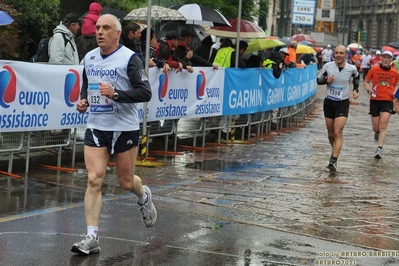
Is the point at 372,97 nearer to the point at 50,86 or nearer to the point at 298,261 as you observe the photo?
the point at 50,86

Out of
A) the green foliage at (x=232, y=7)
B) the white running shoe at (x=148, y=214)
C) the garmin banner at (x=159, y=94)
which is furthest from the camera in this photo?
the green foliage at (x=232, y=7)

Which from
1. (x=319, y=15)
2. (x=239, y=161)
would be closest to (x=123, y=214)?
(x=239, y=161)

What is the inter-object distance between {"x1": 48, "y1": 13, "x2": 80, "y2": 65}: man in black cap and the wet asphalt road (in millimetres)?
1480

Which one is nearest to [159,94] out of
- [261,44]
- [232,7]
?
[261,44]

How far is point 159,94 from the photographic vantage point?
13711 mm

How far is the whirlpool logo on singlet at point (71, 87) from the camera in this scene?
11545 mm

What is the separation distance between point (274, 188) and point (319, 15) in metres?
44.8

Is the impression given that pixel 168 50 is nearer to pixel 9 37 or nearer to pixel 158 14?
pixel 158 14

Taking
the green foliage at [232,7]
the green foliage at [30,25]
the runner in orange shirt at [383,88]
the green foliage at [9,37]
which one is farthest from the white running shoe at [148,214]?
the green foliage at [232,7]

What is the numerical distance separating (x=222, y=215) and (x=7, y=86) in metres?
3.11

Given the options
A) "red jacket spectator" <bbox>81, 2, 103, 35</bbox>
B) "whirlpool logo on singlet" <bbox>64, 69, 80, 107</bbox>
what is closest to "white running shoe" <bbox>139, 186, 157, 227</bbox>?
"whirlpool logo on singlet" <bbox>64, 69, 80, 107</bbox>

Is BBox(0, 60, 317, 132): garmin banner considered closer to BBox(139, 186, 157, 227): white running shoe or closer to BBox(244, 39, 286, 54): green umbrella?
BBox(244, 39, 286, 54): green umbrella

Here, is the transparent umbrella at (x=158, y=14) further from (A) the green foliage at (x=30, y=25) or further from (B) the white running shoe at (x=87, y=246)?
(B) the white running shoe at (x=87, y=246)

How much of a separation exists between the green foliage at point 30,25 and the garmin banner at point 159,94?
5.15 meters
